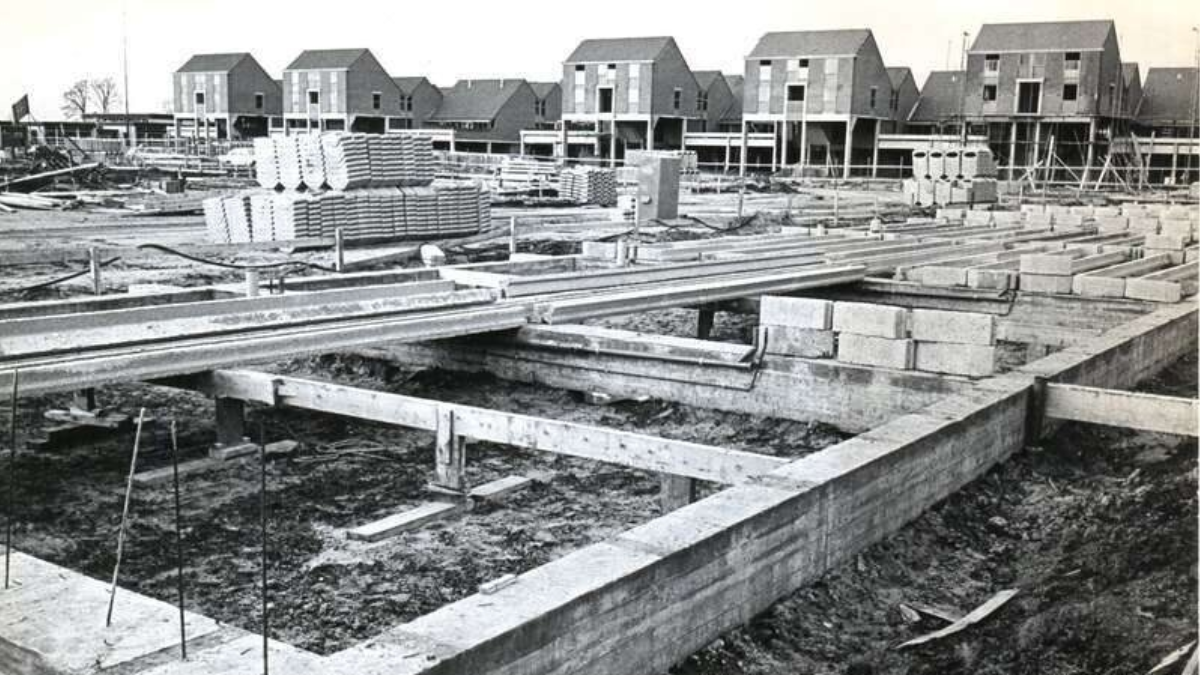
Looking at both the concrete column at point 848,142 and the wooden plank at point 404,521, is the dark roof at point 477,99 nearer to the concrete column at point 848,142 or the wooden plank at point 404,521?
the concrete column at point 848,142

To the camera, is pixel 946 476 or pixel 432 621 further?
pixel 946 476

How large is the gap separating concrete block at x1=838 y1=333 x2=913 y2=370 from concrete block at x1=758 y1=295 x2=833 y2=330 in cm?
24

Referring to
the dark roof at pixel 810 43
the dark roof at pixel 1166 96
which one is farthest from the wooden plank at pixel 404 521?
the dark roof at pixel 1166 96

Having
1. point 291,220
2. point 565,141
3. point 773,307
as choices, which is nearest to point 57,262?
point 291,220

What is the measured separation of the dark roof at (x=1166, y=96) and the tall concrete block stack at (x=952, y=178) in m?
31.3

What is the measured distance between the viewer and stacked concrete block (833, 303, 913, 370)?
10516mm

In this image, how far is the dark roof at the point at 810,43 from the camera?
6103 cm

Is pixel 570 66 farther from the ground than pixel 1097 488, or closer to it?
farther from the ground

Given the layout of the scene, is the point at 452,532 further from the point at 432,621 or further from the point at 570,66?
the point at 570,66

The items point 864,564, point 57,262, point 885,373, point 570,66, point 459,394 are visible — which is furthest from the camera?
point 570,66

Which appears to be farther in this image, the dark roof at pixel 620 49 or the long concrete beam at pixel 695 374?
the dark roof at pixel 620 49

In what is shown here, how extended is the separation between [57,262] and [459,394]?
429 inches

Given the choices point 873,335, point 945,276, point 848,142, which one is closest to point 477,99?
point 848,142

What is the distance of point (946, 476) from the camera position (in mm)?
8445
